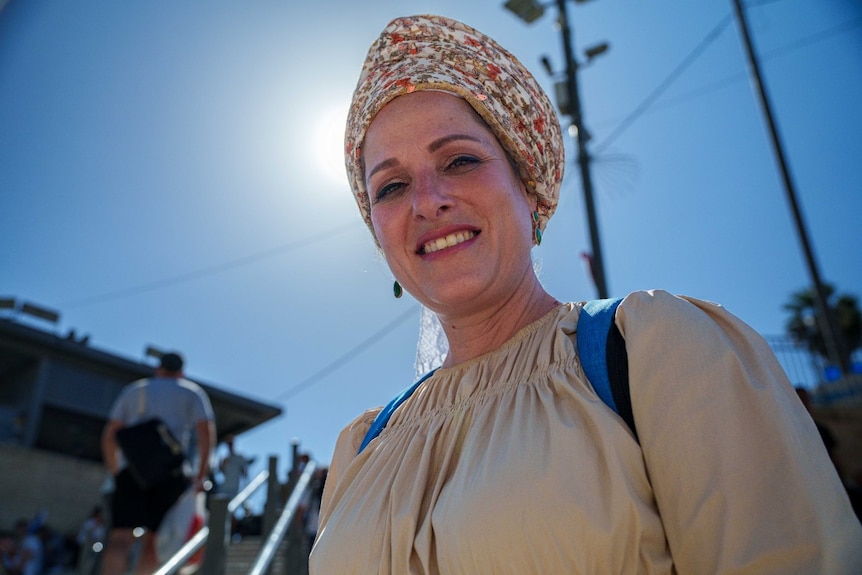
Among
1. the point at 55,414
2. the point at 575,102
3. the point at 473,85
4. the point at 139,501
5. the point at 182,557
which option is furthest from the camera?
the point at 55,414

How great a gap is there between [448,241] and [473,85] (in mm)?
435

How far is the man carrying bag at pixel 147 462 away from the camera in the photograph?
456cm

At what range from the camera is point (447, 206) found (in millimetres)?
1542

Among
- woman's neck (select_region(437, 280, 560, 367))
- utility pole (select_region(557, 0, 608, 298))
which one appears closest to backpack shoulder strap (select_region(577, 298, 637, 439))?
woman's neck (select_region(437, 280, 560, 367))

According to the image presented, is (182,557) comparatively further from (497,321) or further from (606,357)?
(606,357)

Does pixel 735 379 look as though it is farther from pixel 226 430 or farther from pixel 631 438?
pixel 226 430

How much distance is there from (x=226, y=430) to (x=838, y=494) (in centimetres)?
2274

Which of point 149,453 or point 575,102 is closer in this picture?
point 149,453

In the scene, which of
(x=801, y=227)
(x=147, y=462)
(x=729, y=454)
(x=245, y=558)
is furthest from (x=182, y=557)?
(x=801, y=227)

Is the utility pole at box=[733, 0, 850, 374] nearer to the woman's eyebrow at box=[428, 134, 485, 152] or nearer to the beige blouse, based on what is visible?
the woman's eyebrow at box=[428, 134, 485, 152]

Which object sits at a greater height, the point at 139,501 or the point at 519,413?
the point at 139,501

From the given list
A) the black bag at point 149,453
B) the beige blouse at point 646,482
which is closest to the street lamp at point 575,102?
the black bag at point 149,453

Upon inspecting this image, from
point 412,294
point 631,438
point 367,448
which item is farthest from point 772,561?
point 412,294

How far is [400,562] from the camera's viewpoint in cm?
114
